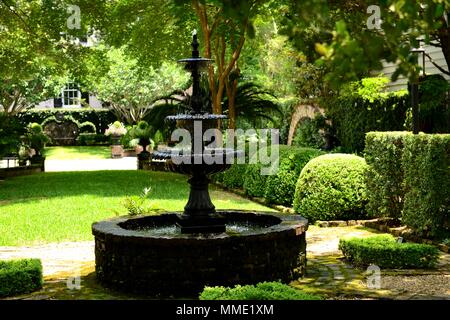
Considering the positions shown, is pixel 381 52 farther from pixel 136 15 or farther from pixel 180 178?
pixel 136 15

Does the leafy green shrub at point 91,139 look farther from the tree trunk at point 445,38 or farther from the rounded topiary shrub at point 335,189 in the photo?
the tree trunk at point 445,38

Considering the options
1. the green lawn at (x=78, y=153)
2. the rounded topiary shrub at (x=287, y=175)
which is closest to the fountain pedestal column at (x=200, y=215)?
the rounded topiary shrub at (x=287, y=175)

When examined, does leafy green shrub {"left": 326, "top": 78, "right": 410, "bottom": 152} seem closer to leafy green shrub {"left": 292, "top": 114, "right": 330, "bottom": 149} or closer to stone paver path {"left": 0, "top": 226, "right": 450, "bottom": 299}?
leafy green shrub {"left": 292, "top": 114, "right": 330, "bottom": 149}

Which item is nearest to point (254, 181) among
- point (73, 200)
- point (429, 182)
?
point (73, 200)

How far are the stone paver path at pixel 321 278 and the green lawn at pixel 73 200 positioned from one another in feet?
4.24

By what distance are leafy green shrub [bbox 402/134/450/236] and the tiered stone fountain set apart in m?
2.73

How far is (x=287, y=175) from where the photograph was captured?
49.9 ft

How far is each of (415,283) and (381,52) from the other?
5.28 m

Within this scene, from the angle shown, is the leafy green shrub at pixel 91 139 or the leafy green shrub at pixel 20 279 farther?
the leafy green shrub at pixel 91 139

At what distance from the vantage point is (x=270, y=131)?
2666cm

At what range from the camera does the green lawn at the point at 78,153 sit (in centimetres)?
3628

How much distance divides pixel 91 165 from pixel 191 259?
23928 millimetres

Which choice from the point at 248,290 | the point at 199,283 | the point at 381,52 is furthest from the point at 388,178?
the point at 381,52

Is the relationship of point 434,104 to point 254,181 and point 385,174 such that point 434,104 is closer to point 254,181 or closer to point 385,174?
point 385,174
